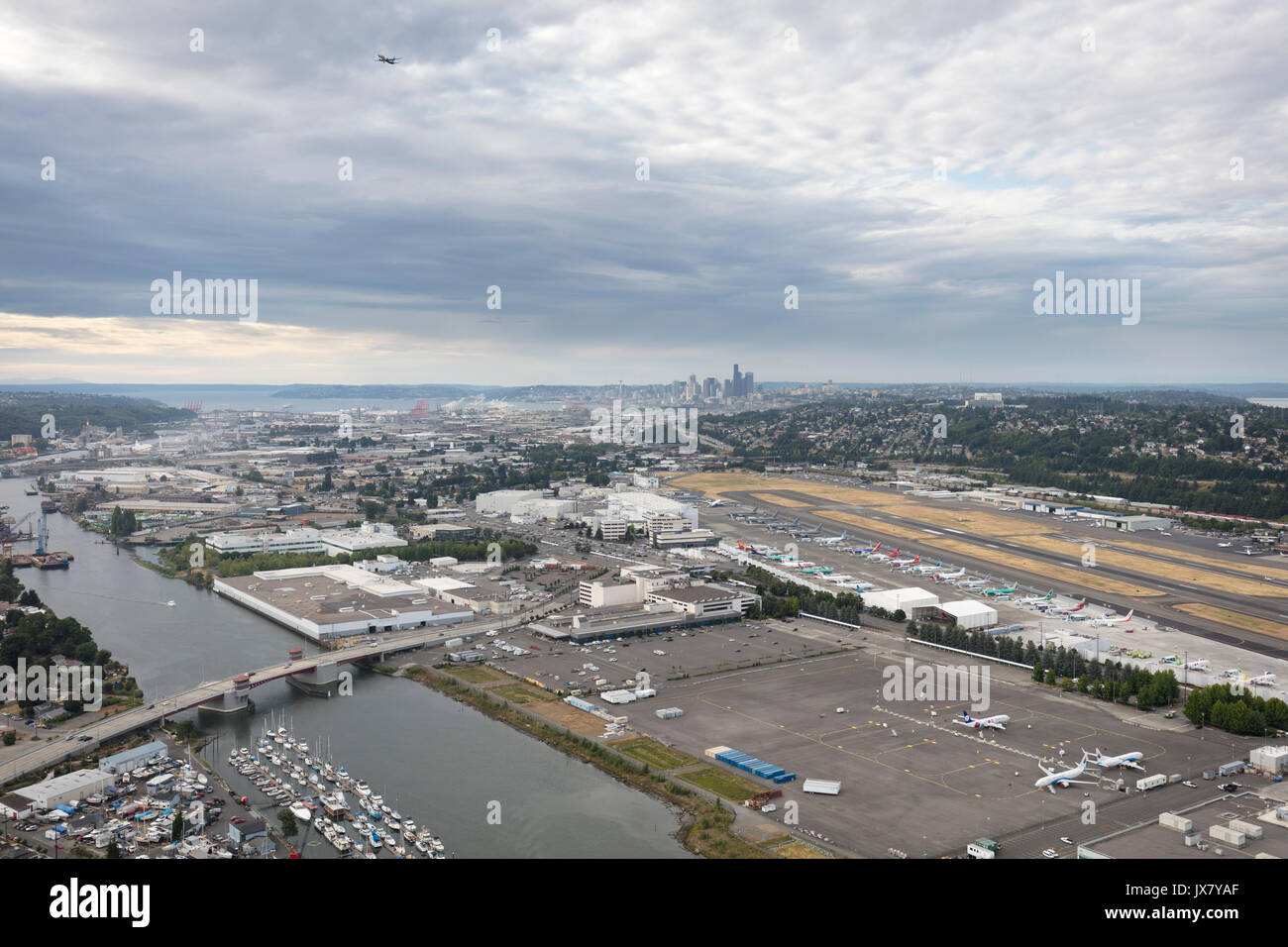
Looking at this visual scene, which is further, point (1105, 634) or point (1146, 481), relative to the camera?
point (1146, 481)

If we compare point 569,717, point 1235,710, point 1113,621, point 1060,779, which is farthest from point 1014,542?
point 569,717

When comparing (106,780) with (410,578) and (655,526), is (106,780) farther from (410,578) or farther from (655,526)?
(655,526)

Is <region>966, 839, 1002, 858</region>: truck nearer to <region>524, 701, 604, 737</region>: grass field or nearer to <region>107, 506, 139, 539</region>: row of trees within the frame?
<region>524, 701, 604, 737</region>: grass field

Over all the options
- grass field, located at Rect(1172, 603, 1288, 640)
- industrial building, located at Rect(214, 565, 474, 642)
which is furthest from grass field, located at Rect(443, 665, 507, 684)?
grass field, located at Rect(1172, 603, 1288, 640)

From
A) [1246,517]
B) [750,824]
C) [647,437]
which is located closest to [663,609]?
[750,824]

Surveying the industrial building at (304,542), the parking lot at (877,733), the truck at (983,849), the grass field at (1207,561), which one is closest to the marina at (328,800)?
the parking lot at (877,733)

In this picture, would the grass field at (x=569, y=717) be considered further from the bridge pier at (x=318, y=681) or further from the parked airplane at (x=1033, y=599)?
the parked airplane at (x=1033, y=599)
